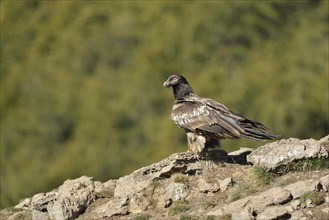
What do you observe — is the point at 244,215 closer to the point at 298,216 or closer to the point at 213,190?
the point at 298,216

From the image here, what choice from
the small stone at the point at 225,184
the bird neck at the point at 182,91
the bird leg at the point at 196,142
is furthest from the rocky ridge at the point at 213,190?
the bird neck at the point at 182,91

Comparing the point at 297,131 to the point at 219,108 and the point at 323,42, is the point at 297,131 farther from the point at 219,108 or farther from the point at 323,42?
the point at 323,42

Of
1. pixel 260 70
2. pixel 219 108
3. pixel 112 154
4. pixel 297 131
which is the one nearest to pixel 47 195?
pixel 219 108

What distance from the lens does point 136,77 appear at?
9438cm

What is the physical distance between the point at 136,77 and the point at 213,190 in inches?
2907

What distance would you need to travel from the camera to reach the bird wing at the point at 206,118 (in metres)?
22.4

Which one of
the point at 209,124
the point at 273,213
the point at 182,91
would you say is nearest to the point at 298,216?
the point at 273,213

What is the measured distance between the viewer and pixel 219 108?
23.0 metres

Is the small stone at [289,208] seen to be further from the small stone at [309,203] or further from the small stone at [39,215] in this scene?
the small stone at [39,215]

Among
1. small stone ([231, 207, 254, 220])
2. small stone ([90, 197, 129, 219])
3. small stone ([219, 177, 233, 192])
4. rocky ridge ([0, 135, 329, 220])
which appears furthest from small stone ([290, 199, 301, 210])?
small stone ([90, 197, 129, 219])

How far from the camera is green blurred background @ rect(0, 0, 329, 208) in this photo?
67812 millimetres

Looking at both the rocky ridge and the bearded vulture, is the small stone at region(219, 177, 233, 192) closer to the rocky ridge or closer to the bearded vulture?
the rocky ridge

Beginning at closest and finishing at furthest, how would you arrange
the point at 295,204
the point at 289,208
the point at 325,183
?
the point at 289,208 < the point at 295,204 < the point at 325,183

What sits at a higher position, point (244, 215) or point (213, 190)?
point (213, 190)
